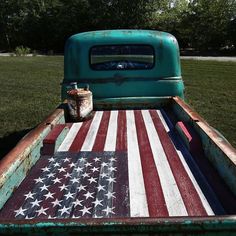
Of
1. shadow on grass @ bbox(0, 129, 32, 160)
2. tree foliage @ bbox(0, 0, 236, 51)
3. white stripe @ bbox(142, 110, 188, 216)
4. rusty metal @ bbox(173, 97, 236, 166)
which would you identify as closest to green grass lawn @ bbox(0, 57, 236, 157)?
shadow on grass @ bbox(0, 129, 32, 160)

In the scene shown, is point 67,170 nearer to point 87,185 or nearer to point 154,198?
point 87,185

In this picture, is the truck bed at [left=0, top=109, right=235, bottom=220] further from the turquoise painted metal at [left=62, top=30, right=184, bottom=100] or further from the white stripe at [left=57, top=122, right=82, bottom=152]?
the turquoise painted metal at [left=62, top=30, right=184, bottom=100]

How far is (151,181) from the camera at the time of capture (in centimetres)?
259

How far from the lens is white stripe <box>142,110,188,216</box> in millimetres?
2225

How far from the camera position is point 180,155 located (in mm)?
3074

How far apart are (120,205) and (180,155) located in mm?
979

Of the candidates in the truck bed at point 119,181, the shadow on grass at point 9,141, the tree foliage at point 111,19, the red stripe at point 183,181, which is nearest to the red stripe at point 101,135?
the truck bed at point 119,181

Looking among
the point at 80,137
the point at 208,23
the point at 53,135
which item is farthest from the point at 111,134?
the point at 208,23

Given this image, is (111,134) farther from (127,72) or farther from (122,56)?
(122,56)

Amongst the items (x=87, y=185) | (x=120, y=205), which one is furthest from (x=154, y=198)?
(x=87, y=185)

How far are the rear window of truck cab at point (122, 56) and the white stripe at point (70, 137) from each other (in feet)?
5.02

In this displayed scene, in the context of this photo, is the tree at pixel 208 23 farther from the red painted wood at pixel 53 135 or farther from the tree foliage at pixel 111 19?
the red painted wood at pixel 53 135

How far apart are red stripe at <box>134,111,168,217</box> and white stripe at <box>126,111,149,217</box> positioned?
3 cm

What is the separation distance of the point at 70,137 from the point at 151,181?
1.27m
